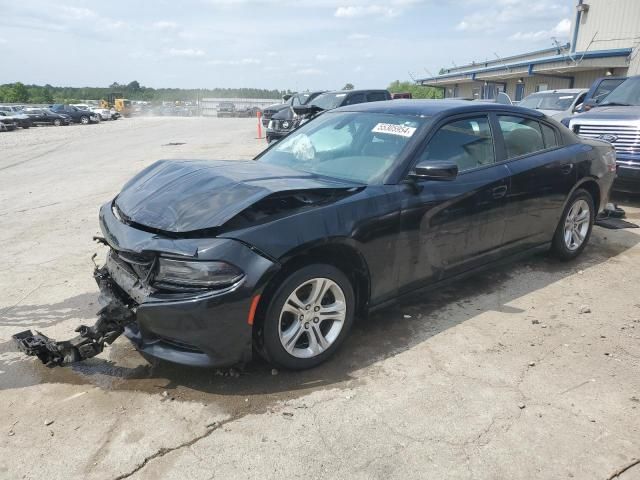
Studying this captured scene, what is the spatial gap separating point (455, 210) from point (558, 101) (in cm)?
1095

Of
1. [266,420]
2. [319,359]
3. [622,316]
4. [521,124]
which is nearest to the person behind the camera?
[266,420]

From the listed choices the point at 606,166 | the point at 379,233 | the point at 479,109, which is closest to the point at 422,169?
the point at 379,233

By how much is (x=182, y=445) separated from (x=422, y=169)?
229 cm

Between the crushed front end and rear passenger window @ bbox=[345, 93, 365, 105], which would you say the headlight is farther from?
rear passenger window @ bbox=[345, 93, 365, 105]

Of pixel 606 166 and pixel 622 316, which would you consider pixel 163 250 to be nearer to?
pixel 622 316

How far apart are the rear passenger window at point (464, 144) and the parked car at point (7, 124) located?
117 ft

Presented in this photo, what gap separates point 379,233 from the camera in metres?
3.48

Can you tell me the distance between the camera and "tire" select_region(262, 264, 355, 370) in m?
3.04

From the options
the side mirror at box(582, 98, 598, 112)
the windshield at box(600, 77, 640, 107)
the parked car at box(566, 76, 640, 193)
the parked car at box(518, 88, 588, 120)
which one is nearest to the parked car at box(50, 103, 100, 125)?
the parked car at box(518, 88, 588, 120)

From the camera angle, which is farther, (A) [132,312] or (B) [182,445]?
(A) [132,312]

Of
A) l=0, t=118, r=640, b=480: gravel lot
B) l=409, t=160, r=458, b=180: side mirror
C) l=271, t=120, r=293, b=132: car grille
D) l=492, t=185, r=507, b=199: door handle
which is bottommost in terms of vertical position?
l=0, t=118, r=640, b=480: gravel lot

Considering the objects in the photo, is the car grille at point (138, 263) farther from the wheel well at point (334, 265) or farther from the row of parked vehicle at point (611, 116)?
the row of parked vehicle at point (611, 116)

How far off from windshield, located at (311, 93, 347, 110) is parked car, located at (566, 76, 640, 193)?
778 centimetres

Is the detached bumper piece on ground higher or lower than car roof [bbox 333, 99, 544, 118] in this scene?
lower
